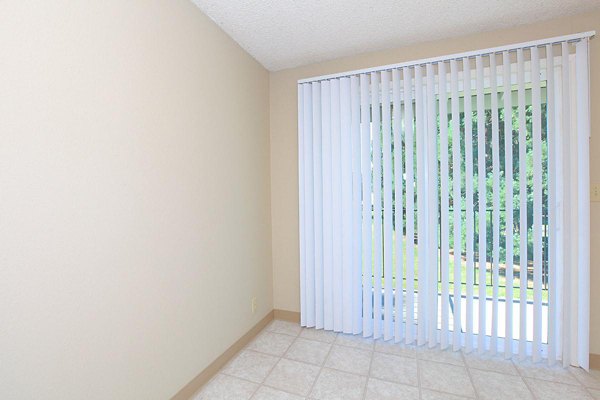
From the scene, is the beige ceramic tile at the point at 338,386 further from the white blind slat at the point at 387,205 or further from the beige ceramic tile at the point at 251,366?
the white blind slat at the point at 387,205

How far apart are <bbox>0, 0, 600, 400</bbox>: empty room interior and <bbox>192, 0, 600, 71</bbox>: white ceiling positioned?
0.06 feet

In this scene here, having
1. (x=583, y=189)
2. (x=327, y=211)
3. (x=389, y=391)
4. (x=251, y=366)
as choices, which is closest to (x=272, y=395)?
(x=251, y=366)

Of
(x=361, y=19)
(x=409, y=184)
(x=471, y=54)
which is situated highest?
(x=361, y=19)

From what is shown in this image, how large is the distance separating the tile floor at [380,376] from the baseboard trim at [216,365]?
0.14 ft

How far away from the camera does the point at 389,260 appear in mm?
2441

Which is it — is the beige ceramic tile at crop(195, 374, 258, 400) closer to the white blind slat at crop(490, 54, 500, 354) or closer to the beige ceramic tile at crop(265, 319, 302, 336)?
the beige ceramic tile at crop(265, 319, 302, 336)

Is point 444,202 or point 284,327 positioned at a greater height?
point 444,202

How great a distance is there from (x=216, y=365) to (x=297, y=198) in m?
1.54

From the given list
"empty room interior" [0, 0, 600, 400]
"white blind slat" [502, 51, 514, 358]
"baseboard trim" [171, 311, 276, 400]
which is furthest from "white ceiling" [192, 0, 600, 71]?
"baseboard trim" [171, 311, 276, 400]

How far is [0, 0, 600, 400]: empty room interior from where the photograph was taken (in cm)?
115

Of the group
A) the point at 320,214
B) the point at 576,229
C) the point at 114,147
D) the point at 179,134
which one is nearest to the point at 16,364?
the point at 114,147

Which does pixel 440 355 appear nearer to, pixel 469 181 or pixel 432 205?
pixel 432 205

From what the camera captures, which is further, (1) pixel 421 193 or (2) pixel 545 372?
(1) pixel 421 193

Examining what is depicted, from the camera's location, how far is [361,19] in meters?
2.06
